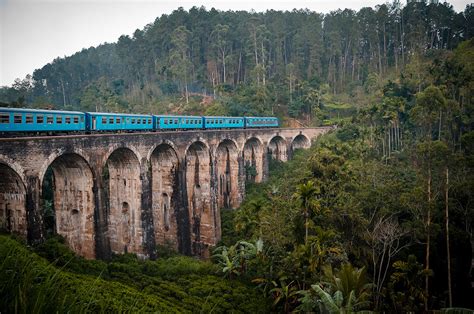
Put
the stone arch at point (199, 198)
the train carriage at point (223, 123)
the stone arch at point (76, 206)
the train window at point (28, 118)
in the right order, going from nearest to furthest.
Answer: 1. the train window at point (28, 118)
2. the stone arch at point (76, 206)
3. the stone arch at point (199, 198)
4. the train carriage at point (223, 123)

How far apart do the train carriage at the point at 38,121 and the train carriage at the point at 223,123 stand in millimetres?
15970

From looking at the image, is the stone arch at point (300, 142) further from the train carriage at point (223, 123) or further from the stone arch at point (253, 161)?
the train carriage at point (223, 123)

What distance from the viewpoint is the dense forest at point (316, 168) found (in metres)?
18.9

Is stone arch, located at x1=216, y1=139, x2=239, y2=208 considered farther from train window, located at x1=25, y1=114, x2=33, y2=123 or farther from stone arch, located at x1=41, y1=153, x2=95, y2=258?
train window, located at x1=25, y1=114, x2=33, y2=123

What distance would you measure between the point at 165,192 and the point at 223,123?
12.0 m


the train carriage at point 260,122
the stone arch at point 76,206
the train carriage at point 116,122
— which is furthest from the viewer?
the train carriage at point 260,122

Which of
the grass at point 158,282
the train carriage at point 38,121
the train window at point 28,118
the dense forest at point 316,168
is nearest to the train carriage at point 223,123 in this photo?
the dense forest at point 316,168

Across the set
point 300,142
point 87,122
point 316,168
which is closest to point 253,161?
point 300,142

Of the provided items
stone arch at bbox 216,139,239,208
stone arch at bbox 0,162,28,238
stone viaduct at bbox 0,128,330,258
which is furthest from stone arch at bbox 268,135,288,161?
stone arch at bbox 0,162,28,238

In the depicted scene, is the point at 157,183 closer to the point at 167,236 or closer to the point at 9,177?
the point at 167,236

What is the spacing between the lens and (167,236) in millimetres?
32344

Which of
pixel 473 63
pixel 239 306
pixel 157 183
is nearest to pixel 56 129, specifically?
pixel 157 183

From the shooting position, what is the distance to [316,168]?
2856 cm

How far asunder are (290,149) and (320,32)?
39.3 meters
